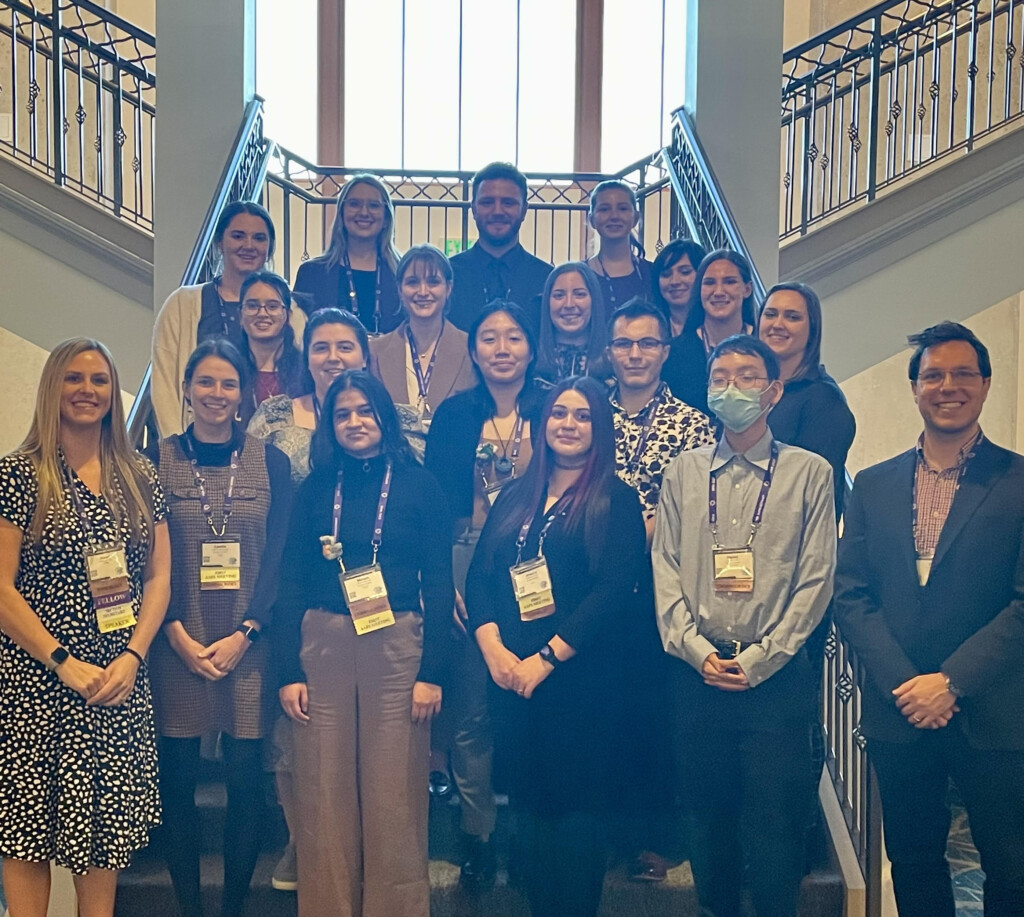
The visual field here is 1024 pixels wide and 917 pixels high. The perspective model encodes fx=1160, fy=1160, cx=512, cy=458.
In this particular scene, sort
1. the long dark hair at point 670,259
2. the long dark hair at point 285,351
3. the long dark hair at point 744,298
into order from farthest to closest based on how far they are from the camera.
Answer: the long dark hair at point 670,259 < the long dark hair at point 744,298 < the long dark hair at point 285,351

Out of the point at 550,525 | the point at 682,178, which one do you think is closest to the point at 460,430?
the point at 550,525

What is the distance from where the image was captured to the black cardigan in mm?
3338

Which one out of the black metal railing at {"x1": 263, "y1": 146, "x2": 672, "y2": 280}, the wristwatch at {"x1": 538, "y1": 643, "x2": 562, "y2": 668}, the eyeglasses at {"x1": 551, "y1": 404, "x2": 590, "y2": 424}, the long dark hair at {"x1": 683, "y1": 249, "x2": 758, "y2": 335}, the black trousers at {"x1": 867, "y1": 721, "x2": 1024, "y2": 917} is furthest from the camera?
the black metal railing at {"x1": 263, "y1": 146, "x2": 672, "y2": 280}

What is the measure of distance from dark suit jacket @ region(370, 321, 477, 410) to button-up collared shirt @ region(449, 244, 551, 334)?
1.18ft

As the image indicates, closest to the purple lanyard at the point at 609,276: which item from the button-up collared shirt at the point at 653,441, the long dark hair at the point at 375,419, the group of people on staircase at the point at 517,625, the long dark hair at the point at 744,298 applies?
the long dark hair at the point at 744,298

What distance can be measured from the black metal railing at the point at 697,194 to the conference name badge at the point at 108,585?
2.62 metres

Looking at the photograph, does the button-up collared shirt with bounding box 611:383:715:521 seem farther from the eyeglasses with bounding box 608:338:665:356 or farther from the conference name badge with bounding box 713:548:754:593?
the conference name badge with bounding box 713:548:754:593

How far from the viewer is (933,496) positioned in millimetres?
A: 2922

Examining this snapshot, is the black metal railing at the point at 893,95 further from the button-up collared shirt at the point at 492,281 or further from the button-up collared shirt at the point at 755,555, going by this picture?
the button-up collared shirt at the point at 755,555

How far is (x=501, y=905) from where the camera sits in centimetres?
329

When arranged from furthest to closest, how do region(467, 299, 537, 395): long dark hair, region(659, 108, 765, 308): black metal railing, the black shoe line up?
1. region(659, 108, 765, 308): black metal railing
2. region(467, 299, 537, 395): long dark hair
3. the black shoe

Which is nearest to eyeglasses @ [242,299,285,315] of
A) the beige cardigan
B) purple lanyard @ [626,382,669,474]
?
the beige cardigan

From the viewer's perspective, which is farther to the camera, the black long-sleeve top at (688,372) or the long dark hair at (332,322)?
the black long-sleeve top at (688,372)

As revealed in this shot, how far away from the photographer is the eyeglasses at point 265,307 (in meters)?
3.63
